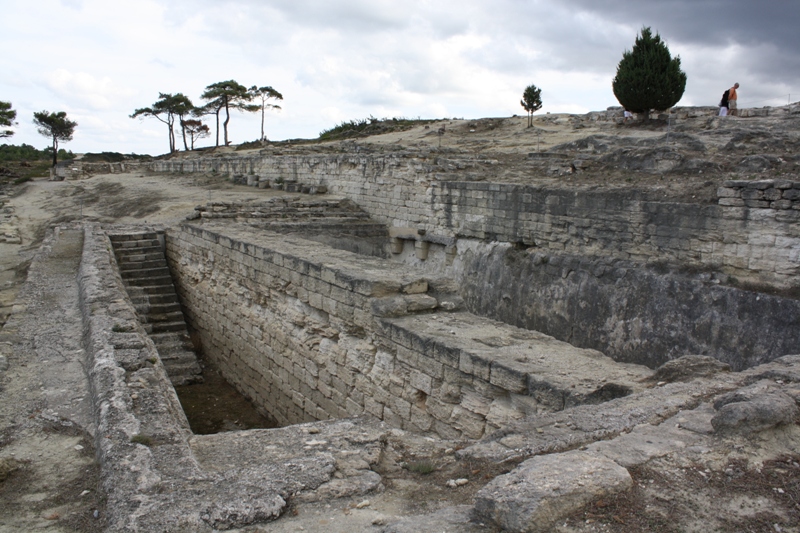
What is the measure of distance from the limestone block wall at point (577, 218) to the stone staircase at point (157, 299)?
15.5 ft

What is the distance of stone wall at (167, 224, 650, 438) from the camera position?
13.9 ft

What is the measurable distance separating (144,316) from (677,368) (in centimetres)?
851

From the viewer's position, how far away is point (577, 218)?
9109 millimetres

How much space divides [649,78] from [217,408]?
648 inches

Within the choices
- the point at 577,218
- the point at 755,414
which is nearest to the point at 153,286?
the point at 577,218

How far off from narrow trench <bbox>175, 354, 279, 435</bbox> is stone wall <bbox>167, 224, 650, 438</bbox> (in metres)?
0.17

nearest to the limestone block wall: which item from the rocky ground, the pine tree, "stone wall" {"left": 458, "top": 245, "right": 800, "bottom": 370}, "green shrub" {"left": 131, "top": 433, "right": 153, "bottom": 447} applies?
"stone wall" {"left": 458, "top": 245, "right": 800, "bottom": 370}

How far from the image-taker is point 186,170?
2480 centimetres

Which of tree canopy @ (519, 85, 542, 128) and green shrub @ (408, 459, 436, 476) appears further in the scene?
tree canopy @ (519, 85, 542, 128)

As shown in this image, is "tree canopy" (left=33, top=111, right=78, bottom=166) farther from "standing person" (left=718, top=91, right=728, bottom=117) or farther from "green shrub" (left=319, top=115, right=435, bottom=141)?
"standing person" (left=718, top=91, right=728, bottom=117)

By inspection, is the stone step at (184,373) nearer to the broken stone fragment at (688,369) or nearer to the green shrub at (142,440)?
the green shrub at (142,440)

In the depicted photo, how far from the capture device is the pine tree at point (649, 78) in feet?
61.2

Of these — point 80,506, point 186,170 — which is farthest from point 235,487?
point 186,170

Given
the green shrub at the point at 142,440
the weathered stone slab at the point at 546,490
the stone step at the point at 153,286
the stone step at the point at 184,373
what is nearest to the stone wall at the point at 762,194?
the weathered stone slab at the point at 546,490
